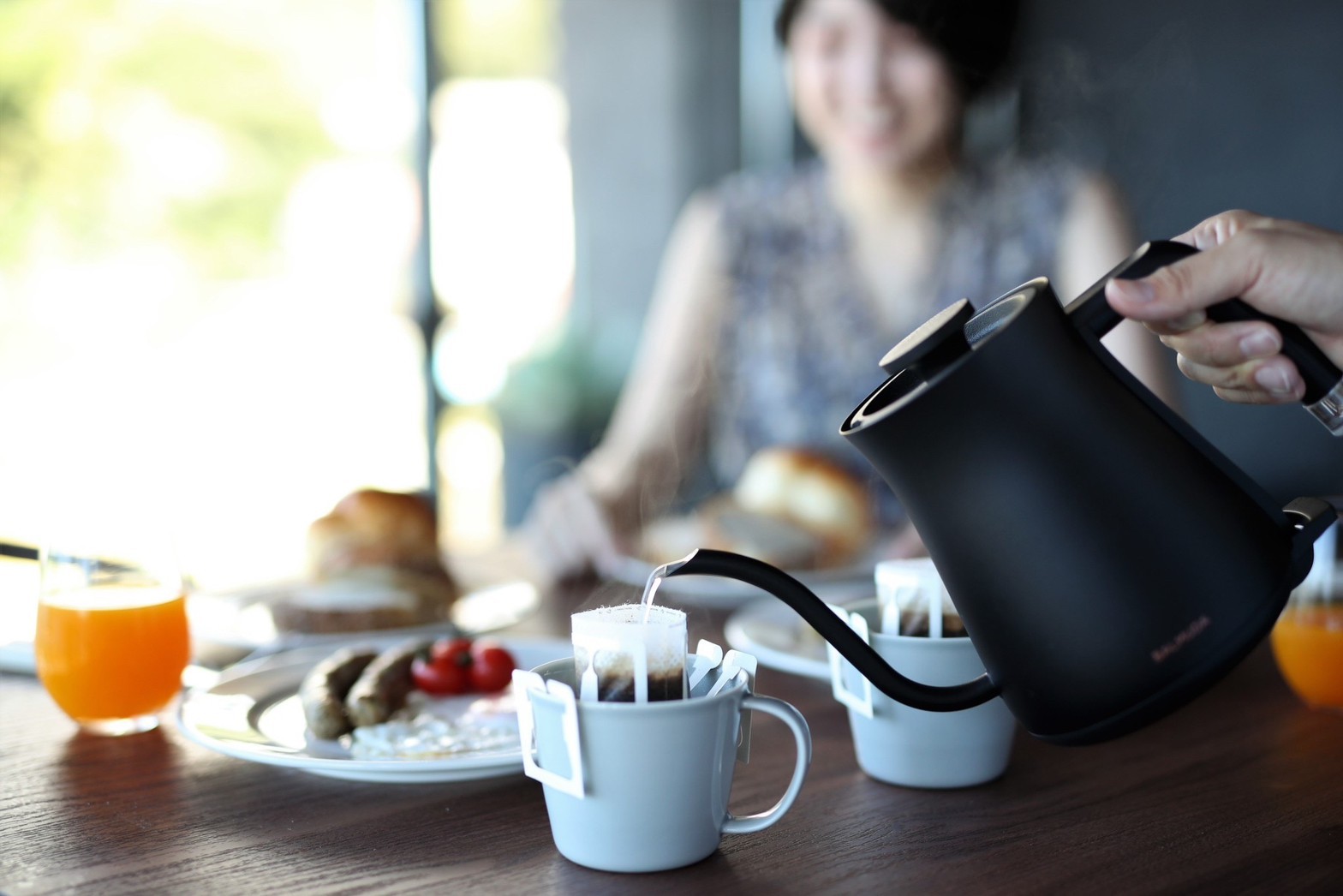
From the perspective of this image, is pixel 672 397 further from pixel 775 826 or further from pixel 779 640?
pixel 775 826

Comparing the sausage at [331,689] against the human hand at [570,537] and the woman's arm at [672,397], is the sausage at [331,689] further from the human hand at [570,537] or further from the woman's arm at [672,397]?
the woman's arm at [672,397]

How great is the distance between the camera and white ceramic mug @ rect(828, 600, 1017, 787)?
78 centimetres

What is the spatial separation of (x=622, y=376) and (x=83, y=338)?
315 centimetres

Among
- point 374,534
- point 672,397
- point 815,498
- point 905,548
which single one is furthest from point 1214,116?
point 374,534

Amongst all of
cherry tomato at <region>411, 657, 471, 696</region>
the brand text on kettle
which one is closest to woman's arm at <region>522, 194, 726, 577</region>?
cherry tomato at <region>411, 657, 471, 696</region>

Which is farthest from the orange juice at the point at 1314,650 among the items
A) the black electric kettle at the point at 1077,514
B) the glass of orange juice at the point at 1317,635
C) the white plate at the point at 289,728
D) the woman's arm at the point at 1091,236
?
the woman's arm at the point at 1091,236

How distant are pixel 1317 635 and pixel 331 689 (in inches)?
33.2

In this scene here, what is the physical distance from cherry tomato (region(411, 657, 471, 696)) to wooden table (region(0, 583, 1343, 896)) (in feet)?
0.69

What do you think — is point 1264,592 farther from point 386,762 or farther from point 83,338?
point 83,338

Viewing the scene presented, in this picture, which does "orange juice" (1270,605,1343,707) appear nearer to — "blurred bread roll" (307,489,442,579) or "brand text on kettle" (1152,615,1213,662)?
"brand text on kettle" (1152,615,1213,662)

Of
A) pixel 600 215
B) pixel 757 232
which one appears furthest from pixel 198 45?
pixel 757 232

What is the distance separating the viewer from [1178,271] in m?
0.66

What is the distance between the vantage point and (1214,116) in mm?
2674

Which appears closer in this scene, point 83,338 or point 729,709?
point 729,709
